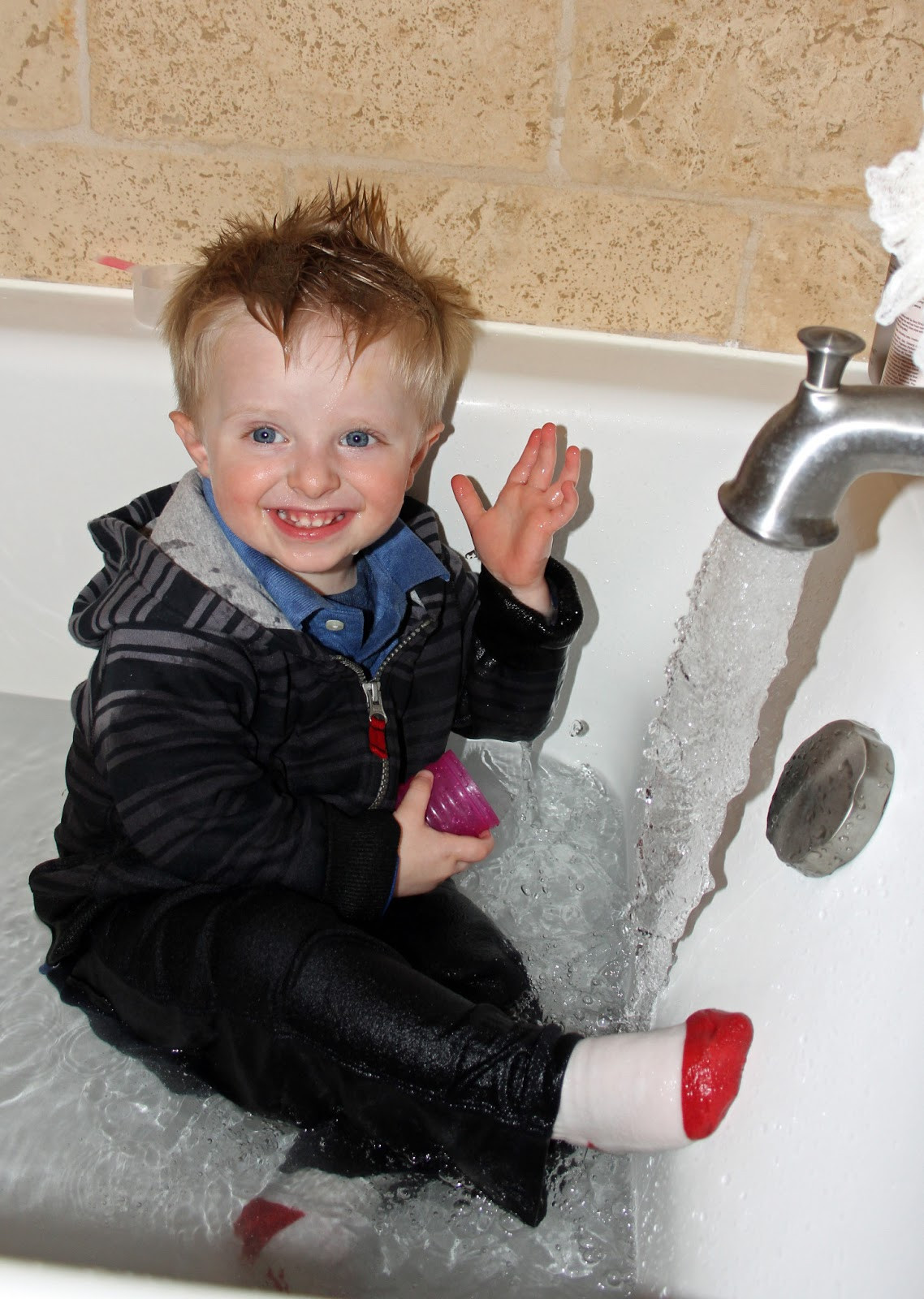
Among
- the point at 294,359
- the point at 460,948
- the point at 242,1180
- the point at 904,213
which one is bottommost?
the point at 242,1180

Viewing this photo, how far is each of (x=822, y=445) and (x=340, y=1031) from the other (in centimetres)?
50

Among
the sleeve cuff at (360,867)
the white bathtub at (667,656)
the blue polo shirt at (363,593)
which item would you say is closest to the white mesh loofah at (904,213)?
the white bathtub at (667,656)

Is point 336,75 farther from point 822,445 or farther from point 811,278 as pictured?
point 822,445

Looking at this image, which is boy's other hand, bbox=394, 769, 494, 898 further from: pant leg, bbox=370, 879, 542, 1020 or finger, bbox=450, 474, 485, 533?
finger, bbox=450, 474, 485, 533

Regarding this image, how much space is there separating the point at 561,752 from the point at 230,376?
0.56 meters

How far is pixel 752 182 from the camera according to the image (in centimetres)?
107

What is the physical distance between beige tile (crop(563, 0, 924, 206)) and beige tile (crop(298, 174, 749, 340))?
0.11ft

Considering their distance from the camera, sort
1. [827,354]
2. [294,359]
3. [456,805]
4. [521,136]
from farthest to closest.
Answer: [521,136], [456,805], [294,359], [827,354]

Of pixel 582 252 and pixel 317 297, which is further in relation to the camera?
pixel 582 252

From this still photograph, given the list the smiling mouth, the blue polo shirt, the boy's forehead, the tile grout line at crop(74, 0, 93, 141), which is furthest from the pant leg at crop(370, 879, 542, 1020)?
the tile grout line at crop(74, 0, 93, 141)

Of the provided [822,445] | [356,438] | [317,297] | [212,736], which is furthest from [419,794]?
[822,445]

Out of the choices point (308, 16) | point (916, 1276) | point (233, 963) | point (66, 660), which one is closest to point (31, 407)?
point (66, 660)

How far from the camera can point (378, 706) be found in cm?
93

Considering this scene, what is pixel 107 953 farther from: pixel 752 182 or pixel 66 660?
pixel 752 182
